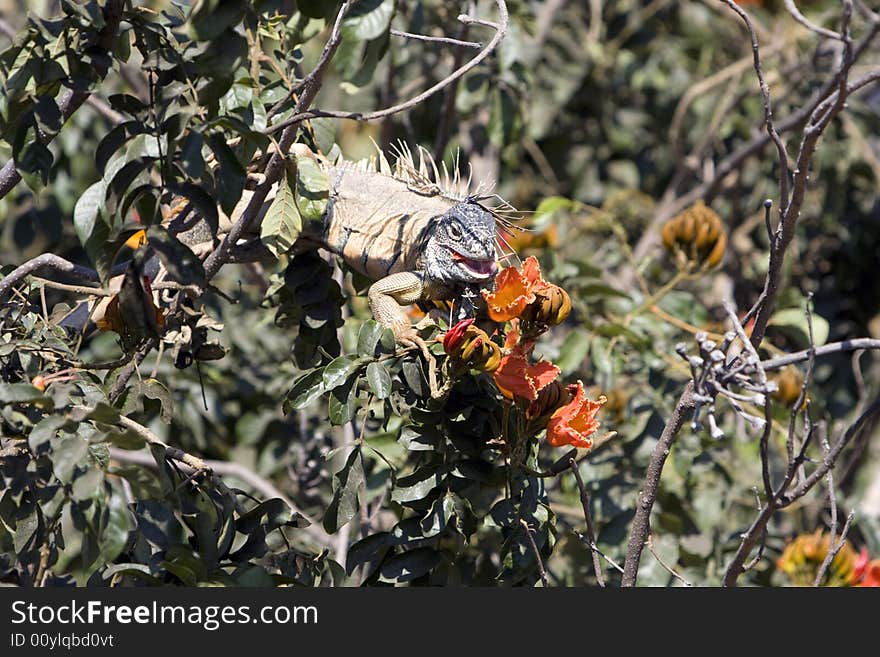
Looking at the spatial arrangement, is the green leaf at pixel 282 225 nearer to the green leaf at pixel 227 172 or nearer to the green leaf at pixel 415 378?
the green leaf at pixel 227 172

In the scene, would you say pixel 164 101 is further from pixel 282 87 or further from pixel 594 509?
pixel 594 509

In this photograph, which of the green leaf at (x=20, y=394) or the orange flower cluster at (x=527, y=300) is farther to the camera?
the orange flower cluster at (x=527, y=300)

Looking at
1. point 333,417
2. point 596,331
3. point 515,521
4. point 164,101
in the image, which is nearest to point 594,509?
point 596,331

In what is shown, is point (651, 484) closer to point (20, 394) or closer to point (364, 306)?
point (20, 394)

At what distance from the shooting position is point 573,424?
2.16 meters

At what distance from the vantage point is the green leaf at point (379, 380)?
206cm

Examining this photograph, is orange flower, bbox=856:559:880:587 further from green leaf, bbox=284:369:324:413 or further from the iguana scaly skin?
green leaf, bbox=284:369:324:413

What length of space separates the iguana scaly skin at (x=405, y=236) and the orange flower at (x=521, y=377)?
23 centimetres

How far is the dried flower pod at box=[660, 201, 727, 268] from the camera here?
11.6 ft

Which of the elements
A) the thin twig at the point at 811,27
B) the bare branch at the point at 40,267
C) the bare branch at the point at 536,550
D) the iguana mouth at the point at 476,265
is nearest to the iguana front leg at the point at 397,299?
the iguana mouth at the point at 476,265

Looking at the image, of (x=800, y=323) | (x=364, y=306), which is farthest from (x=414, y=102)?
(x=364, y=306)

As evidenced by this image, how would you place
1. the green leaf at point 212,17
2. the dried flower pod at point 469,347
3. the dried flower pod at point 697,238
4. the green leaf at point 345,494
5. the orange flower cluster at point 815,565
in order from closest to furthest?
1. the green leaf at point 212,17
2. the dried flower pod at point 469,347
3. the green leaf at point 345,494
4. the orange flower cluster at point 815,565
5. the dried flower pod at point 697,238

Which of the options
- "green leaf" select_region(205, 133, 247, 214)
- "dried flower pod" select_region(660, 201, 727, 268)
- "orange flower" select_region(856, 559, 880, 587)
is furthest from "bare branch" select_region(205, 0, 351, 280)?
"orange flower" select_region(856, 559, 880, 587)

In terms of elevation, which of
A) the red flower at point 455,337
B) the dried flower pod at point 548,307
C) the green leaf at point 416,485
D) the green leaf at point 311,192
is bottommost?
the green leaf at point 416,485
